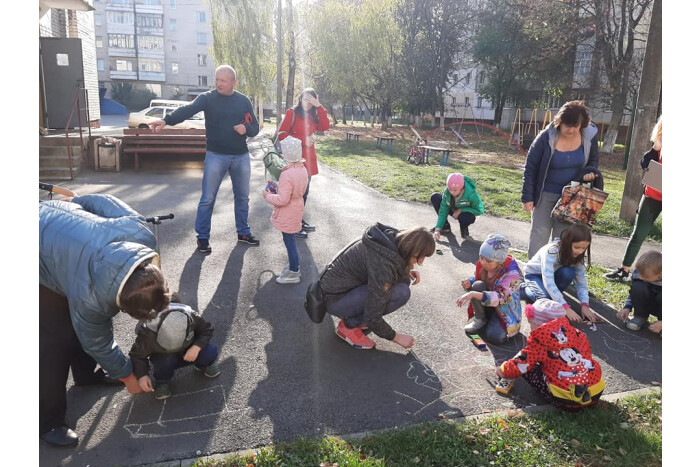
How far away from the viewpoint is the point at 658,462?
2.75 metres

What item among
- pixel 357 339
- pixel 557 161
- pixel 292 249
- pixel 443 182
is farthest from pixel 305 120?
pixel 443 182

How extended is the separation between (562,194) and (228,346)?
361 centimetres

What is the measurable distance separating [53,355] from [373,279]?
2.02m

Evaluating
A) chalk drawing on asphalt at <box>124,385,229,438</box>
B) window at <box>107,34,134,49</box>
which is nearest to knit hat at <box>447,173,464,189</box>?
chalk drawing on asphalt at <box>124,385,229,438</box>

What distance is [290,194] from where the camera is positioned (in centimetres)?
487

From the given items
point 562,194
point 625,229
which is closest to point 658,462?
point 562,194

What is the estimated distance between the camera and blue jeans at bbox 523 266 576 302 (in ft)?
15.1

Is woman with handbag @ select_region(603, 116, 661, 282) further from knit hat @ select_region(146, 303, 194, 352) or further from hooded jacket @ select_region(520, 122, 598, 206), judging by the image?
knit hat @ select_region(146, 303, 194, 352)

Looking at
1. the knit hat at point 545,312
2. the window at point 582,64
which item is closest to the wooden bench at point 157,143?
the knit hat at point 545,312

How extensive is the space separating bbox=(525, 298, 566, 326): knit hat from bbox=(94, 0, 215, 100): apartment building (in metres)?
58.8

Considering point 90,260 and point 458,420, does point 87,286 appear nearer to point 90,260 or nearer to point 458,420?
point 90,260

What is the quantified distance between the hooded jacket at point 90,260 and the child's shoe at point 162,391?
0.52m

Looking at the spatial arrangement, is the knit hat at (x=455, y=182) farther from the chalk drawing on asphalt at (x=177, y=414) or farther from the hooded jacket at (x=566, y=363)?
the chalk drawing on asphalt at (x=177, y=414)

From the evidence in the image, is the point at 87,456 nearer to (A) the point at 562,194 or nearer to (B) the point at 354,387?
(B) the point at 354,387
